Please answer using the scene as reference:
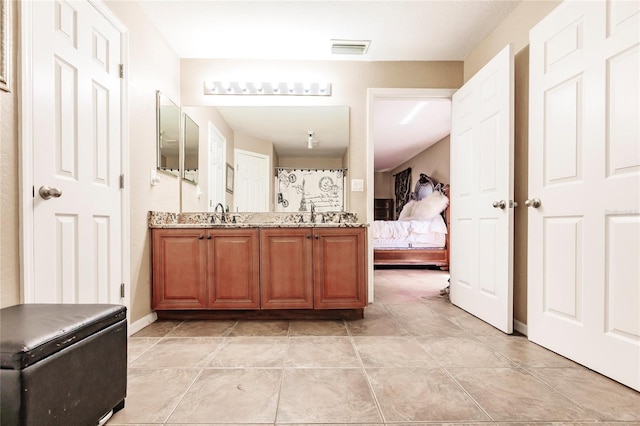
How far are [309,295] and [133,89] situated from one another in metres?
2.01

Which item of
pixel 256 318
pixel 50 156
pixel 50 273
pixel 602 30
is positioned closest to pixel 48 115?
pixel 50 156

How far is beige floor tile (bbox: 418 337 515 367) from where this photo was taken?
72.4 inches

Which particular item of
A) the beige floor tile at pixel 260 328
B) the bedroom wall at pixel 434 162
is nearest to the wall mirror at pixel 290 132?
the beige floor tile at pixel 260 328

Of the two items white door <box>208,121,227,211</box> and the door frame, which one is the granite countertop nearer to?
white door <box>208,121,227,211</box>

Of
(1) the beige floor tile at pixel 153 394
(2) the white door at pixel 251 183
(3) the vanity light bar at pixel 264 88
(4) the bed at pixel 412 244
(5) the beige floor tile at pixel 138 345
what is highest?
(3) the vanity light bar at pixel 264 88

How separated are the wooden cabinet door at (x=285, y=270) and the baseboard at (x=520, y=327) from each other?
1.54m

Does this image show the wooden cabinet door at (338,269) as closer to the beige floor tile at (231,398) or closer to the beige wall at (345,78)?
the beige wall at (345,78)

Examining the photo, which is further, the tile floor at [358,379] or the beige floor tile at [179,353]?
the beige floor tile at [179,353]

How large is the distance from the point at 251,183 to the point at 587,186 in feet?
8.46

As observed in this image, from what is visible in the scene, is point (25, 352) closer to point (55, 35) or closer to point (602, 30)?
point (55, 35)

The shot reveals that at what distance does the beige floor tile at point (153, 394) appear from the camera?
51.9 inches

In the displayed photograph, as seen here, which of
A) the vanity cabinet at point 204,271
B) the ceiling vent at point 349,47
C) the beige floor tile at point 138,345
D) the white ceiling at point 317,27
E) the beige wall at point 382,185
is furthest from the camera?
the beige wall at point 382,185

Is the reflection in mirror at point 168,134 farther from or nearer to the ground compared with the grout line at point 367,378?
farther from the ground

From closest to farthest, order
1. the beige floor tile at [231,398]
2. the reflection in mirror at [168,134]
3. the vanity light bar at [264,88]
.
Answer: the beige floor tile at [231,398] < the reflection in mirror at [168,134] < the vanity light bar at [264,88]
